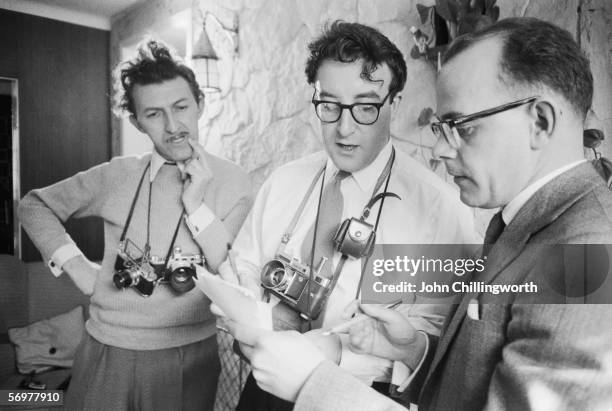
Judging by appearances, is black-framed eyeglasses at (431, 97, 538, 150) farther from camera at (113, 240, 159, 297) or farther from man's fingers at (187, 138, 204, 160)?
camera at (113, 240, 159, 297)

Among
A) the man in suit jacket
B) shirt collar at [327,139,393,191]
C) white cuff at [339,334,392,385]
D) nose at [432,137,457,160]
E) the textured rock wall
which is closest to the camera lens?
the man in suit jacket

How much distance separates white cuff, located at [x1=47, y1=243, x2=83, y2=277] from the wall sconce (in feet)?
2.08

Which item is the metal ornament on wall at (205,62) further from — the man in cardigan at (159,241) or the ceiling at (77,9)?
the man in cardigan at (159,241)

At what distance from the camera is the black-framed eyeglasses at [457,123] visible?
44cm

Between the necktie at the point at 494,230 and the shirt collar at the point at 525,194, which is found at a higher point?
the shirt collar at the point at 525,194

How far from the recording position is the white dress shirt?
67cm

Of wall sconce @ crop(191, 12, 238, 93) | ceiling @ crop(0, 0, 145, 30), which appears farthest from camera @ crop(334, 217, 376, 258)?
ceiling @ crop(0, 0, 145, 30)

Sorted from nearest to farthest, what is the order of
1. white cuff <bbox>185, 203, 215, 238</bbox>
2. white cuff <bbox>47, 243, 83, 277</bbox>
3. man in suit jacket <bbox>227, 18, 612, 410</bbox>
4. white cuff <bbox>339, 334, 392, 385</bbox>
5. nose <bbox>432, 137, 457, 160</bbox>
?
man in suit jacket <bbox>227, 18, 612, 410</bbox>, nose <bbox>432, 137, 457, 160</bbox>, white cuff <bbox>339, 334, 392, 385</bbox>, white cuff <bbox>185, 203, 215, 238</bbox>, white cuff <bbox>47, 243, 83, 277</bbox>

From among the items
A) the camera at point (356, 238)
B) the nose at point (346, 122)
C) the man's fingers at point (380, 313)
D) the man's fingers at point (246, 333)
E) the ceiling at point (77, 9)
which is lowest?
the man's fingers at point (246, 333)

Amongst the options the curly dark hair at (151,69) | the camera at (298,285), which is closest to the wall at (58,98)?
the curly dark hair at (151,69)

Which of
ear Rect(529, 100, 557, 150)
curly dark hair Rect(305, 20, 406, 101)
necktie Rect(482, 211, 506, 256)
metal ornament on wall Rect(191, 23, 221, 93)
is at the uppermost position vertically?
metal ornament on wall Rect(191, 23, 221, 93)

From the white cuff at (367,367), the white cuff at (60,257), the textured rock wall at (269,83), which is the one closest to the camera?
the white cuff at (367,367)

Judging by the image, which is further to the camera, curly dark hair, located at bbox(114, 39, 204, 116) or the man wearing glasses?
curly dark hair, located at bbox(114, 39, 204, 116)

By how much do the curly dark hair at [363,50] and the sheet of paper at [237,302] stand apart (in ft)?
1.37
